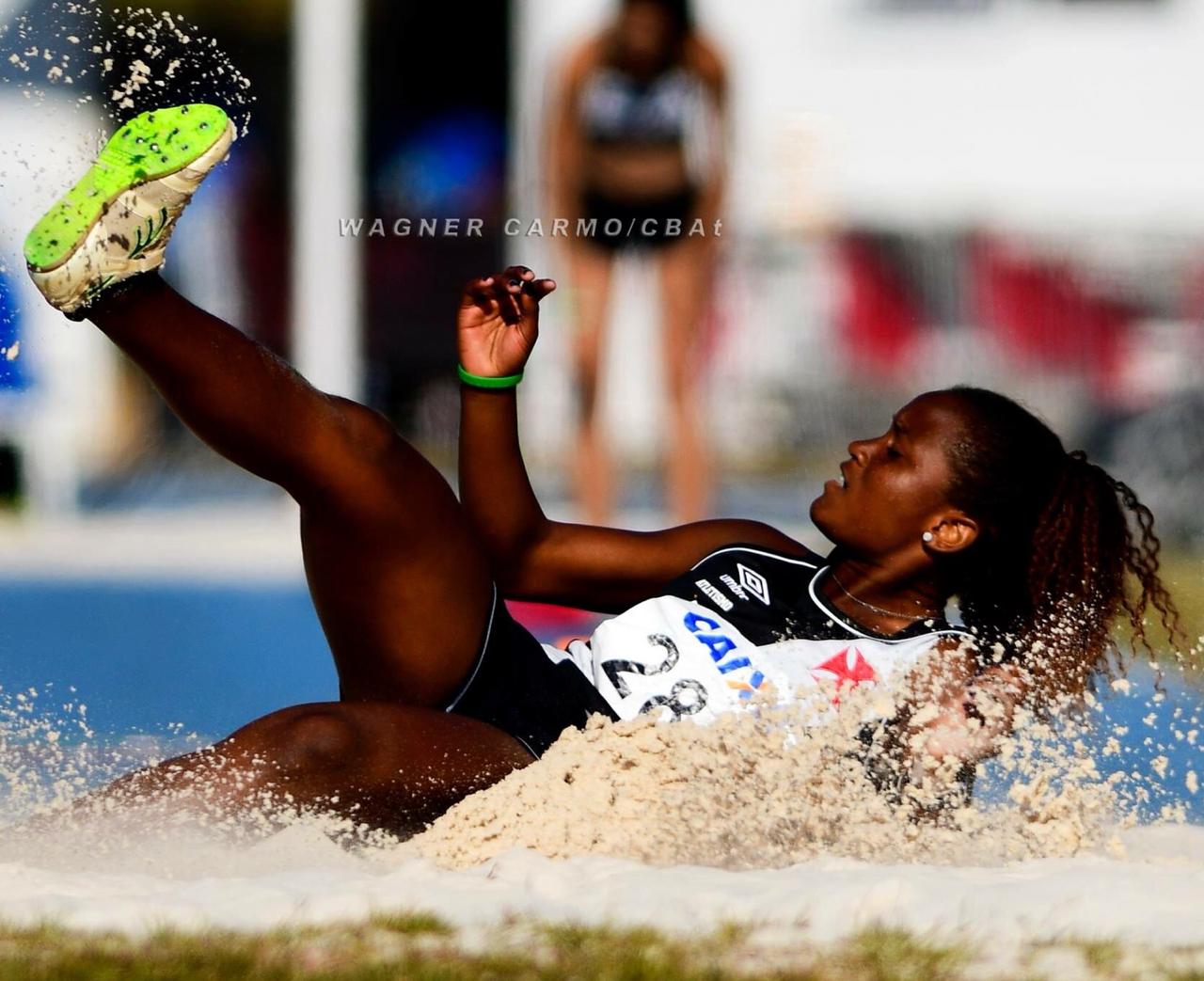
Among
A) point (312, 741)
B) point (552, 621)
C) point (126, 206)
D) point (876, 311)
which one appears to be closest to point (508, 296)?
point (126, 206)

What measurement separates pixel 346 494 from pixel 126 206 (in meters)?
0.57

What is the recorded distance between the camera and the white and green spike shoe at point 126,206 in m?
2.69

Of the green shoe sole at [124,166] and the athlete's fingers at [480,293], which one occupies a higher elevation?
the green shoe sole at [124,166]

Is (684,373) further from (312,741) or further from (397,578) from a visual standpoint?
(312,741)

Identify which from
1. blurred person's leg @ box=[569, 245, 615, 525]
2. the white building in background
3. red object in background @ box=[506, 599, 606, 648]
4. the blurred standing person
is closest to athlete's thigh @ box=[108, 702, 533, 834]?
red object in background @ box=[506, 599, 606, 648]

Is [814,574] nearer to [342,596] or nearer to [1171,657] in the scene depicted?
[342,596]

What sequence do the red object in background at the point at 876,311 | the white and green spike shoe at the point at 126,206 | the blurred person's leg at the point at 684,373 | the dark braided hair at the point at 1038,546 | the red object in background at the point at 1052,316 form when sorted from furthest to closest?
the red object in background at the point at 876,311 → the red object in background at the point at 1052,316 → the blurred person's leg at the point at 684,373 → the dark braided hair at the point at 1038,546 → the white and green spike shoe at the point at 126,206

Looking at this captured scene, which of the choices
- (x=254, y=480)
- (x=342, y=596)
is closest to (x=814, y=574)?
(x=342, y=596)

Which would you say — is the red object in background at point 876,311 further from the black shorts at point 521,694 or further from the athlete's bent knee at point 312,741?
the athlete's bent knee at point 312,741

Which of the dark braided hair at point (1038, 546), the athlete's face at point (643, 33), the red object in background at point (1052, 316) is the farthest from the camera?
the red object in background at point (1052, 316)

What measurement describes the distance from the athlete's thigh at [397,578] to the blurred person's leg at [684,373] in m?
4.56

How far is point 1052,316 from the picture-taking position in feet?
34.2

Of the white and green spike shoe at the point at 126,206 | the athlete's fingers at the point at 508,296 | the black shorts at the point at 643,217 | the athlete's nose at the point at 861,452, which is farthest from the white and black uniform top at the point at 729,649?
the black shorts at the point at 643,217

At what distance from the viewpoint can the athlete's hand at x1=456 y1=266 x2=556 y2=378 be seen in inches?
134
